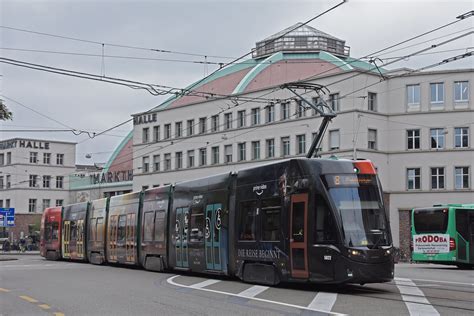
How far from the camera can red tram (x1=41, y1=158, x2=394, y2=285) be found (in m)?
16.0

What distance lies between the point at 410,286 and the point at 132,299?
272 inches

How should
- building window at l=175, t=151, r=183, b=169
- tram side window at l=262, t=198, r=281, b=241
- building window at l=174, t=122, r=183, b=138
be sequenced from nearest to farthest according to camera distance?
1. tram side window at l=262, t=198, r=281, b=241
2. building window at l=174, t=122, r=183, b=138
3. building window at l=175, t=151, r=183, b=169

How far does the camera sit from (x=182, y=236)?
919 inches

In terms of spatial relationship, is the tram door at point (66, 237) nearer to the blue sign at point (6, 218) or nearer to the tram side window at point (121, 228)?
the tram side window at point (121, 228)

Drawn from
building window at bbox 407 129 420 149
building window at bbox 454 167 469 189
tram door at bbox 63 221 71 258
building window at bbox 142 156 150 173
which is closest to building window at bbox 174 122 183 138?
building window at bbox 142 156 150 173

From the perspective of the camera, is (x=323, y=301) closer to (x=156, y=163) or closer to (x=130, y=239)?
(x=130, y=239)

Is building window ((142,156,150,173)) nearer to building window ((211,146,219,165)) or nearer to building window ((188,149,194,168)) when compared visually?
building window ((188,149,194,168))

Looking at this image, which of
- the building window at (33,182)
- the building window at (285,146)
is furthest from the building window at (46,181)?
the building window at (285,146)

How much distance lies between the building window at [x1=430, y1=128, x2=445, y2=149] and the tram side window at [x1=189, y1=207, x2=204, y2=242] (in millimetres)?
37090

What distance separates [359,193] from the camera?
54.4 feet

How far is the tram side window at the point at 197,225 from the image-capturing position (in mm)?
21906

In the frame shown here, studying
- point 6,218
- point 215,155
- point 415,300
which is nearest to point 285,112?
point 215,155

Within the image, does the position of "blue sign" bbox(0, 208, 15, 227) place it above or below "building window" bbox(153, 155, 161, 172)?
below

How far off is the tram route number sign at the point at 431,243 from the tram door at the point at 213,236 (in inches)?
521
